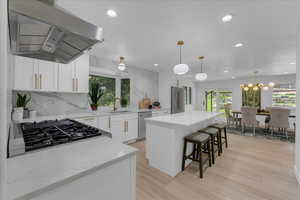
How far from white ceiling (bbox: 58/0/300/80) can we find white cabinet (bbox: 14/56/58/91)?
113cm

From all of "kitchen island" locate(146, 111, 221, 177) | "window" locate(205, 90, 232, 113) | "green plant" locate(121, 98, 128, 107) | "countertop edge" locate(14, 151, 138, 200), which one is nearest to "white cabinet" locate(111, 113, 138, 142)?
"green plant" locate(121, 98, 128, 107)

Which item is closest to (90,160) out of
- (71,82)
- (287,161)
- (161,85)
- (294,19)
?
(71,82)

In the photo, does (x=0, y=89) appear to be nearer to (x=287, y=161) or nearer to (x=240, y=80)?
(x=287, y=161)

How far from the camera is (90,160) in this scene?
810 mm

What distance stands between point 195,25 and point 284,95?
6.81 meters

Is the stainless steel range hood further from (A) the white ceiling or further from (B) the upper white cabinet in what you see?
(B) the upper white cabinet

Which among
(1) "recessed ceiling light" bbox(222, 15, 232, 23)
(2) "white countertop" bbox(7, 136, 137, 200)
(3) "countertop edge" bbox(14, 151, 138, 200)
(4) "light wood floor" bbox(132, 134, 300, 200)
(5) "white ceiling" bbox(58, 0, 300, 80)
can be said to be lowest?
(4) "light wood floor" bbox(132, 134, 300, 200)

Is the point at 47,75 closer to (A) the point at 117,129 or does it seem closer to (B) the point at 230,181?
(A) the point at 117,129

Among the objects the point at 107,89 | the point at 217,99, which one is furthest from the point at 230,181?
the point at 217,99

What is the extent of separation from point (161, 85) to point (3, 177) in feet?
16.9

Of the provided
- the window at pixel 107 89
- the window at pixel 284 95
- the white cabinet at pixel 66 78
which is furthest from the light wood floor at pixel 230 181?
the window at pixel 284 95

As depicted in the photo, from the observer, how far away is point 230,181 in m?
1.99

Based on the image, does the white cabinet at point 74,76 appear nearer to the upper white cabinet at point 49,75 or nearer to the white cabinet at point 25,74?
the upper white cabinet at point 49,75

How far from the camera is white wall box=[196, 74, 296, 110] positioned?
596 centimetres
